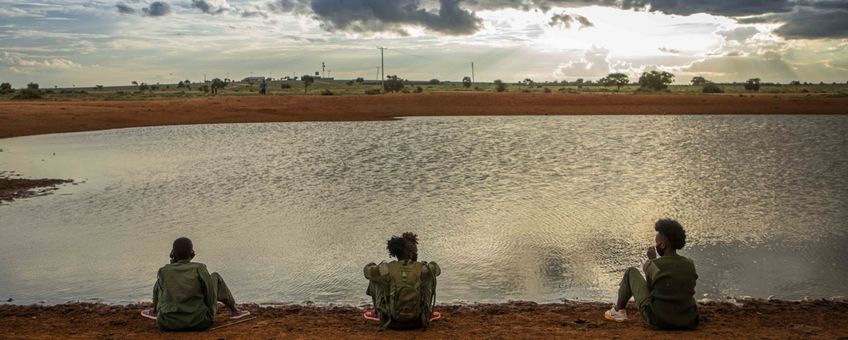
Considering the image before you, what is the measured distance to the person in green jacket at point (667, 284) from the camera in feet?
21.4

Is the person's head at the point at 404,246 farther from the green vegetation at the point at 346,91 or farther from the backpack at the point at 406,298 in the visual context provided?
the green vegetation at the point at 346,91


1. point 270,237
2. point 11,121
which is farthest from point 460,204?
point 11,121

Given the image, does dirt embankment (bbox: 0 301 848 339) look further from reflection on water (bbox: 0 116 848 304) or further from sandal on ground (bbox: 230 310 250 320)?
reflection on water (bbox: 0 116 848 304)

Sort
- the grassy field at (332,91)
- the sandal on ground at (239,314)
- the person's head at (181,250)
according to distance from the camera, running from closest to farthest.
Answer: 1. the person's head at (181,250)
2. the sandal on ground at (239,314)
3. the grassy field at (332,91)

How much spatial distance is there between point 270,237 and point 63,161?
14.1 metres

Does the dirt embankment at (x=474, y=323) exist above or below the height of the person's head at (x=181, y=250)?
below

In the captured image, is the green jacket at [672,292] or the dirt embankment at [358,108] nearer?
the green jacket at [672,292]

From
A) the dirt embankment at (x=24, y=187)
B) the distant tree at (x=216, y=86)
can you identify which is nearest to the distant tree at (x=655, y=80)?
the distant tree at (x=216, y=86)

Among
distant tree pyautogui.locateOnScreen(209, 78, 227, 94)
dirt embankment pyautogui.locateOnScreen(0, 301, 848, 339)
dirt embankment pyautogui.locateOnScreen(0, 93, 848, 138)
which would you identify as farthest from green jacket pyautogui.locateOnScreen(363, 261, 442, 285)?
distant tree pyautogui.locateOnScreen(209, 78, 227, 94)

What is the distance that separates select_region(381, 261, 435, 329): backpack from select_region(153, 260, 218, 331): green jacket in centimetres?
177

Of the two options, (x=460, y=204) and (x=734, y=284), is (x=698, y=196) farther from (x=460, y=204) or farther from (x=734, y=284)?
(x=734, y=284)

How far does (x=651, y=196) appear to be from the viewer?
1596 cm

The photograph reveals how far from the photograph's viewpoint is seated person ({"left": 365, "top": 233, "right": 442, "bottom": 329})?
669 cm

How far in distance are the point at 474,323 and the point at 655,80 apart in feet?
291
